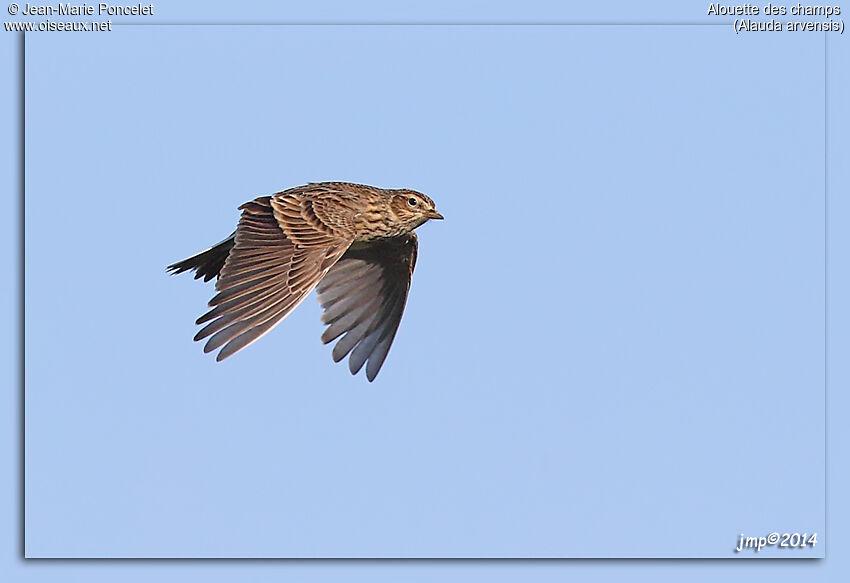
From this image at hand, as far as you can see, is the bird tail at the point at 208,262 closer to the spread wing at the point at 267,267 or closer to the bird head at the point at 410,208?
the spread wing at the point at 267,267

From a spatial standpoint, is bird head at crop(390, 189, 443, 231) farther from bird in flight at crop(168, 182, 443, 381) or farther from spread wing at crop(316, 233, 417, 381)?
spread wing at crop(316, 233, 417, 381)

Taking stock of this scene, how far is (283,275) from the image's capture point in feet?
38.0

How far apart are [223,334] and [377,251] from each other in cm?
328

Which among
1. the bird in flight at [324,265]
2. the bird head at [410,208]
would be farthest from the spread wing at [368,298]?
the bird head at [410,208]

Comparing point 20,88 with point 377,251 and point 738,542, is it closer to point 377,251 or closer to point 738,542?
point 377,251

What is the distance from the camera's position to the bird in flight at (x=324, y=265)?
11.2 metres

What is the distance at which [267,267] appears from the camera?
1167 cm

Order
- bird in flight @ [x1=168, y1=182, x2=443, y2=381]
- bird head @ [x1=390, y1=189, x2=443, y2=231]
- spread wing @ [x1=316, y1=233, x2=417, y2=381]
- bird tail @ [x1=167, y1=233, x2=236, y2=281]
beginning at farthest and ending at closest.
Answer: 1. spread wing @ [x1=316, y1=233, x2=417, y2=381]
2. bird head @ [x1=390, y1=189, x2=443, y2=231]
3. bird tail @ [x1=167, y1=233, x2=236, y2=281]
4. bird in flight @ [x1=168, y1=182, x2=443, y2=381]

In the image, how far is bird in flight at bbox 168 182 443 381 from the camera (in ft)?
36.7

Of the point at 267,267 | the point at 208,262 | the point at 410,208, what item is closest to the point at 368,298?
the point at 410,208

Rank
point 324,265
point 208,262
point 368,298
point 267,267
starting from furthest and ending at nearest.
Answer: point 368,298 → point 208,262 → point 324,265 → point 267,267

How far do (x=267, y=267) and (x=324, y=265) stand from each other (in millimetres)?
494

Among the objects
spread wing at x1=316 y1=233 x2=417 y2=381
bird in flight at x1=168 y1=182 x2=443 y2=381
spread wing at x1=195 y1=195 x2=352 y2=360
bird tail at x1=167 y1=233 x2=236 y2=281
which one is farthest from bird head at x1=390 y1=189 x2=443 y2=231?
bird tail at x1=167 y1=233 x2=236 y2=281

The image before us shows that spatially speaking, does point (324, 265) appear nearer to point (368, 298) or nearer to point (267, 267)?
point (267, 267)
